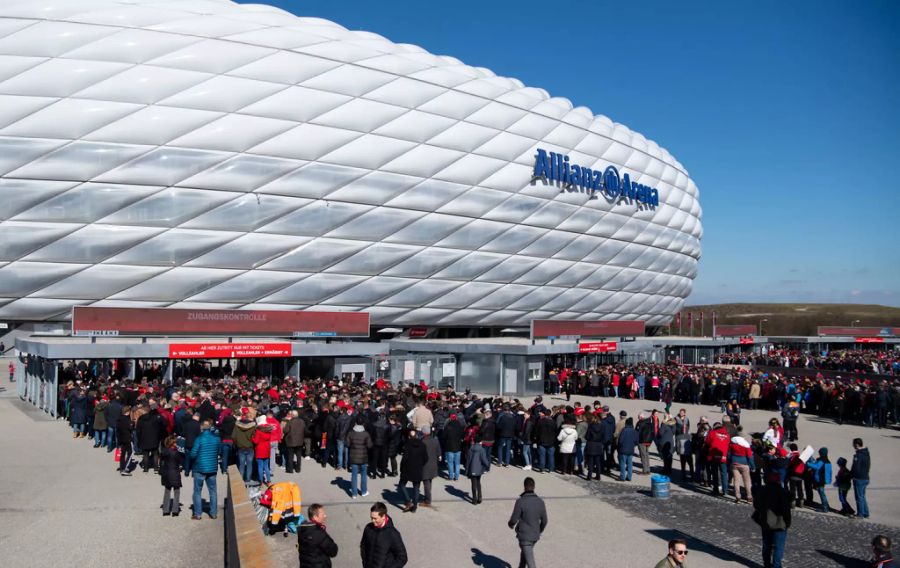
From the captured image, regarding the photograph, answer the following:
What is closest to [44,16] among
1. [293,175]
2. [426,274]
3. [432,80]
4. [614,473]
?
[293,175]

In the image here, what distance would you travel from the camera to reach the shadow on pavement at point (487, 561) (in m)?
9.39

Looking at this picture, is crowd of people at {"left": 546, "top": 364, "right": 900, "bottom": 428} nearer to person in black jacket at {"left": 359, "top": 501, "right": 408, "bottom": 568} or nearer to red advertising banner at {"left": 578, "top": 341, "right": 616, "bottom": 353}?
red advertising banner at {"left": 578, "top": 341, "right": 616, "bottom": 353}

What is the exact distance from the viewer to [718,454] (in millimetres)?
13602

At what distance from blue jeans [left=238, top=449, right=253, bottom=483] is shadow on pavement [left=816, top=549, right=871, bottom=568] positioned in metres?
9.25

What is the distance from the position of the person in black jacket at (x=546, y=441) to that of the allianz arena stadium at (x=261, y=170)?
21.2m

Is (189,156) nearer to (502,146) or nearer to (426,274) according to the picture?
(426,274)

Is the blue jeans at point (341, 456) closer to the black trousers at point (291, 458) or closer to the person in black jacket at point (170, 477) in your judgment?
the black trousers at point (291, 458)

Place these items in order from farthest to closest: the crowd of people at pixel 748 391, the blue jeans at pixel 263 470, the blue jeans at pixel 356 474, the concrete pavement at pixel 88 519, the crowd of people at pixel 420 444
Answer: the crowd of people at pixel 748 391
the blue jeans at pixel 263 470
the blue jeans at pixel 356 474
the crowd of people at pixel 420 444
the concrete pavement at pixel 88 519

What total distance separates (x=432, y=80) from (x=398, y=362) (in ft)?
52.0

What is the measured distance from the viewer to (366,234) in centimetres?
3578

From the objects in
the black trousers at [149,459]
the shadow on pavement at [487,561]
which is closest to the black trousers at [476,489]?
the shadow on pavement at [487,561]

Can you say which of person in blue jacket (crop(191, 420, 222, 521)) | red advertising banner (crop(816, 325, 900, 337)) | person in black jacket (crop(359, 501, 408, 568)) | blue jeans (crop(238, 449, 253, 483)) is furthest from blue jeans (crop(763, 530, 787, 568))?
red advertising banner (crop(816, 325, 900, 337))

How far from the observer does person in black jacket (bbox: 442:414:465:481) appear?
14.0 metres

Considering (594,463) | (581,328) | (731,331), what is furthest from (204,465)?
(731,331)
